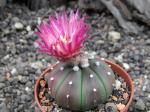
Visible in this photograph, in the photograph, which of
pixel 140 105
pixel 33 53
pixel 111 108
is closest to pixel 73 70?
pixel 111 108

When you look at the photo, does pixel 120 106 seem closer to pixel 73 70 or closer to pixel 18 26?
pixel 73 70

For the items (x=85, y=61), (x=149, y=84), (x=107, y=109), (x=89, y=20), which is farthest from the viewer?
(x=89, y=20)

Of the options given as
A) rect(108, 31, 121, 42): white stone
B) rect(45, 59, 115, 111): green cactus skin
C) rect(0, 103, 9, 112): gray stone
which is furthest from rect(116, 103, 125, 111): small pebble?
rect(108, 31, 121, 42): white stone

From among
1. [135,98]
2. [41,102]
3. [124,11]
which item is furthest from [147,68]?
[41,102]

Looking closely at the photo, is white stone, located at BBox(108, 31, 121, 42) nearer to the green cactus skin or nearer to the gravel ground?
the gravel ground

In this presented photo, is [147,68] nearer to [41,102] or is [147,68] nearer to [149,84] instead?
[149,84]
